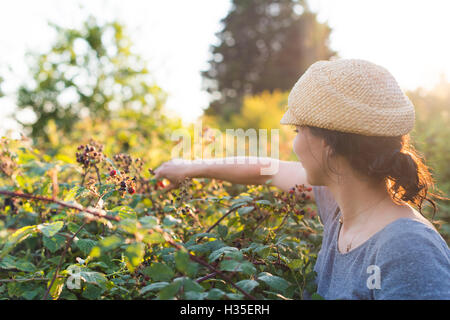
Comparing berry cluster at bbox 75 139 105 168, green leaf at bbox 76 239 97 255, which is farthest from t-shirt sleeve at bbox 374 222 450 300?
berry cluster at bbox 75 139 105 168

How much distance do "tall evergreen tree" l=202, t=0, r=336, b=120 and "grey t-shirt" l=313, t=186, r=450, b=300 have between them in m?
28.5

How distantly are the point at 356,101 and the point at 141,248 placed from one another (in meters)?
0.82

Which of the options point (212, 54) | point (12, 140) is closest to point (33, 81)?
point (12, 140)

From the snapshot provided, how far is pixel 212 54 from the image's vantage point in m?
31.9

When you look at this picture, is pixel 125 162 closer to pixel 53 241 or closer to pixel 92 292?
pixel 53 241

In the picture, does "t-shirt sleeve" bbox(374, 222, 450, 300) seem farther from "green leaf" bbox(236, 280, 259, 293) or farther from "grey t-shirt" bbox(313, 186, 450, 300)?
"green leaf" bbox(236, 280, 259, 293)

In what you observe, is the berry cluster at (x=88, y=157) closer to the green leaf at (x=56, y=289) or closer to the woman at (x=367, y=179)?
the green leaf at (x=56, y=289)

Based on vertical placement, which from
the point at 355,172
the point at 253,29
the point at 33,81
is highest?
the point at 253,29

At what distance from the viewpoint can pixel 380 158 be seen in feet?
4.12

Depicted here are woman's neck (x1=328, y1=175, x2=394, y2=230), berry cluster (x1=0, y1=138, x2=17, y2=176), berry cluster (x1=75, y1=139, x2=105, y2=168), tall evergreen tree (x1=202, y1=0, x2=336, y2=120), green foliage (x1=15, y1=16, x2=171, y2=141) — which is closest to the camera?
woman's neck (x1=328, y1=175, x2=394, y2=230)

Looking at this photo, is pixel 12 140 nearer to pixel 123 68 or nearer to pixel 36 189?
pixel 36 189

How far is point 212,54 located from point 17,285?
32175 mm

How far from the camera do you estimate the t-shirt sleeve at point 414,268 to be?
95 cm

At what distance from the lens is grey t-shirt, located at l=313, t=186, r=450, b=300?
3.16ft
